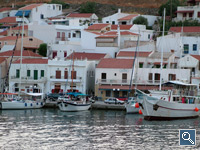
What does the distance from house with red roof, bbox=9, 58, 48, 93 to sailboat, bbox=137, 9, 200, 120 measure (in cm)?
1577

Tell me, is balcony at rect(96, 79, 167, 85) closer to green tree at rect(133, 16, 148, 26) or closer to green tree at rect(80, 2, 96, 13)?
green tree at rect(133, 16, 148, 26)

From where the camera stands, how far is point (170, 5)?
344ft

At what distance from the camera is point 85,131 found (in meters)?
51.0

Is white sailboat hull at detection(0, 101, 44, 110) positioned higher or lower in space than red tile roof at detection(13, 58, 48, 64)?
lower

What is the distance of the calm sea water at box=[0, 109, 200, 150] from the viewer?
147 feet

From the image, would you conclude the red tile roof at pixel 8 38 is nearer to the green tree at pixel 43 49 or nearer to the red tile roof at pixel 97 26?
the green tree at pixel 43 49

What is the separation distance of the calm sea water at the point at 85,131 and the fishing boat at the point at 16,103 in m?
2.96

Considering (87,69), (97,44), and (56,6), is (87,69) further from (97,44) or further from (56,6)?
(56,6)

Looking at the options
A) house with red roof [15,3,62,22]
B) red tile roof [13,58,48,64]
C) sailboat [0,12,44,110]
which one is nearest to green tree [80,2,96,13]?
house with red roof [15,3,62,22]

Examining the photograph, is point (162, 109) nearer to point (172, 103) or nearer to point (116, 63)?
point (172, 103)

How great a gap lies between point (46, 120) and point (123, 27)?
39458 millimetres

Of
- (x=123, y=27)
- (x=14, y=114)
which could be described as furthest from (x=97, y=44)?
(x=14, y=114)

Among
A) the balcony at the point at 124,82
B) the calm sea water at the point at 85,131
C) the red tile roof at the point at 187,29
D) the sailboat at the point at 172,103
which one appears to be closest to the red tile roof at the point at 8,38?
the balcony at the point at 124,82

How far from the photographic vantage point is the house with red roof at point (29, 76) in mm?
75750
